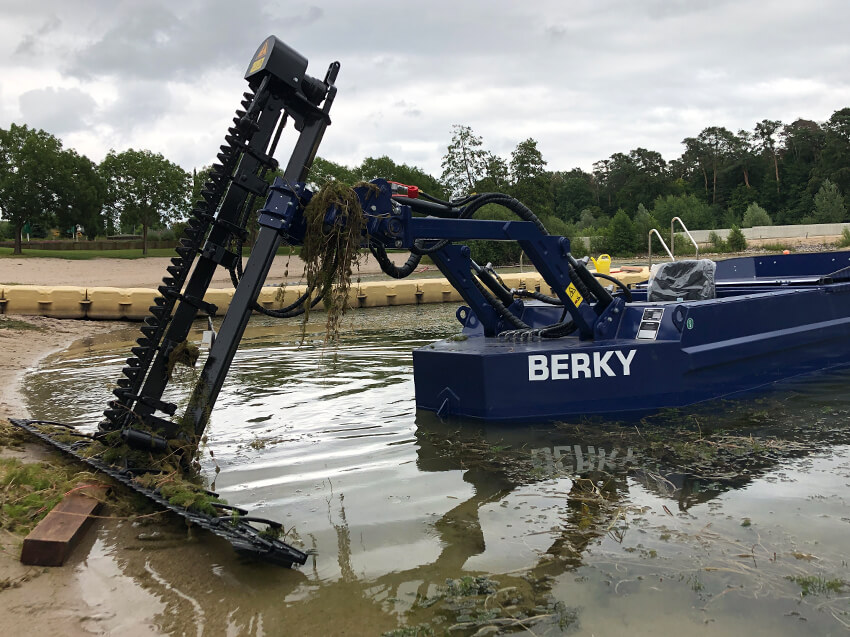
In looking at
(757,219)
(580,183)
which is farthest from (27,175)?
(580,183)

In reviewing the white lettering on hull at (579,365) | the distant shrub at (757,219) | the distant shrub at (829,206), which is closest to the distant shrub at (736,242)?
the distant shrub at (757,219)

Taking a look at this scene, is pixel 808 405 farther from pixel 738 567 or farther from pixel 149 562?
pixel 149 562

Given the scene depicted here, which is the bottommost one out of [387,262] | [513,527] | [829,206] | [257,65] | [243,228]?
[513,527]

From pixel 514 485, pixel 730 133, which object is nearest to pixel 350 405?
pixel 514 485

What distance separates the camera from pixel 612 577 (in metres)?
3.64

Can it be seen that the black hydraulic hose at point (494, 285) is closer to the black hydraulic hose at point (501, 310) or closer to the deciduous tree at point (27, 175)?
the black hydraulic hose at point (501, 310)

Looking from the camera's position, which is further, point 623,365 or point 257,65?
point 623,365

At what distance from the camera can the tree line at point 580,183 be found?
50969 mm

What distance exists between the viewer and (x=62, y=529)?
405cm

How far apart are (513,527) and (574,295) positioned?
316 centimetres

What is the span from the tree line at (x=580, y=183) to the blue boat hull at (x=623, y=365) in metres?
29.3

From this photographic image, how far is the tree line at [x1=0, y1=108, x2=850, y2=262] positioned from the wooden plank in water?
3426 cm

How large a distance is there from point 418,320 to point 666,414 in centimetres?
1002

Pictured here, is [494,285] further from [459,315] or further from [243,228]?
[243,228]
